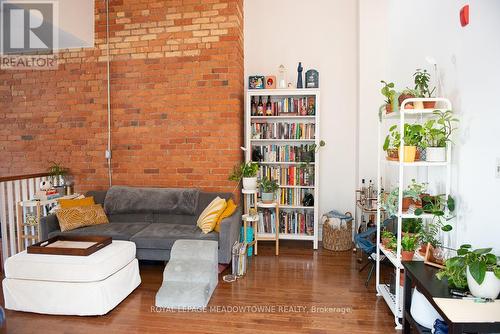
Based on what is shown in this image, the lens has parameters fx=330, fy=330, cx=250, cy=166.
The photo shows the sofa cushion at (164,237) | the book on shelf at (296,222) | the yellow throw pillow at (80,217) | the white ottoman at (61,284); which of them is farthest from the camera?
the book on shelf at (296,222)

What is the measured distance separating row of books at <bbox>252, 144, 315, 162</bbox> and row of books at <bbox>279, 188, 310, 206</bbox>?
43cm

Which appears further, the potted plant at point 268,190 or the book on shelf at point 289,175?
the book on shelf at point 289,175

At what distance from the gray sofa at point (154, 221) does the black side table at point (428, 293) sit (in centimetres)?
180

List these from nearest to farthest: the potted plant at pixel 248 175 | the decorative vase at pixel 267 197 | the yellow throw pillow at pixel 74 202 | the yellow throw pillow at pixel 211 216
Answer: the yellow throw pillow at pixel 211 216
the yellow throw pillow at pixel 74 202
the potted plant at pixel 248 175
the decorative vase at pixel 267 197

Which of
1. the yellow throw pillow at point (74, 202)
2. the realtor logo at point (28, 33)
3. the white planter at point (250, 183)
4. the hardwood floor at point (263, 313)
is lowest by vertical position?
the hardwood floor at point (263, 313)

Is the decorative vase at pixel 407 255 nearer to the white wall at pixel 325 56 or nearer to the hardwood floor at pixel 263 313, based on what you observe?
the hardwood floor at pixel 263 313

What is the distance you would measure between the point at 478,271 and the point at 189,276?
2.23 m

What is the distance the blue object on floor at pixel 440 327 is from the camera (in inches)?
73.0

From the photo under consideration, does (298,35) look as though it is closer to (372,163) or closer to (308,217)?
(372,163)

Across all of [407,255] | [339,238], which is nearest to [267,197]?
[339,238]

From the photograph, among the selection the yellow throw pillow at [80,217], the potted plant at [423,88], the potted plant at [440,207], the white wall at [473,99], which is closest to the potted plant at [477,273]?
the white wall at [473,99]

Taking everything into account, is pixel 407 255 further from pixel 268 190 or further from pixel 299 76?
pixel 299 76

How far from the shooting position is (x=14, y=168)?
504cm

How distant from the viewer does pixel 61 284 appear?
271 centimetres
